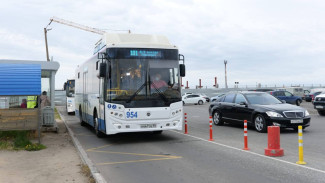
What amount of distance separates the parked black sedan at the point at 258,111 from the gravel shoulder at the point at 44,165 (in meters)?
7.04

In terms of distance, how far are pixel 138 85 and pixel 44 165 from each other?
4067 mm

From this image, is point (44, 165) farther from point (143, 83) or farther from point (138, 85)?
point (143, 83)

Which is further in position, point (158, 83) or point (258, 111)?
point (258, 111)

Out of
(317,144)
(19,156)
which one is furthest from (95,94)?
(317,144)

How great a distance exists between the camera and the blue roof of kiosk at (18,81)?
11188mm

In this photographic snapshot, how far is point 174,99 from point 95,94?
3147mm

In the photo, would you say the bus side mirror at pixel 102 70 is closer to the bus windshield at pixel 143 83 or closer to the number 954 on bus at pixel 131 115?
the bus windshield at pixel 143 83

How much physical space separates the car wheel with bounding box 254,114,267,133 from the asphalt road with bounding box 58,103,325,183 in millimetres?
737

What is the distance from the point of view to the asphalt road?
22.2 ft

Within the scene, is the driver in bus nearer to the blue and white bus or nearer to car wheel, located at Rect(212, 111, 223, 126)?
the blue and white bus

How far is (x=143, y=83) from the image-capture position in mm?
11227

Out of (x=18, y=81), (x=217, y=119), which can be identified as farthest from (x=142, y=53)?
(x=217, y=119)

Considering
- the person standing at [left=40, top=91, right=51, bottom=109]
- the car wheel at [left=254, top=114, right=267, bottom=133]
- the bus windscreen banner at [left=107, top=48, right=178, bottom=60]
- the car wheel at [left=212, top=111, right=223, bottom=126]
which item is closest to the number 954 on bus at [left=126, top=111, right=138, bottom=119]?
the bus windscreen banner at [left=107, top=48, right=178, bottom=60]

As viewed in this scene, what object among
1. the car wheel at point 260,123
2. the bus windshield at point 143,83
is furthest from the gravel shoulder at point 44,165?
the car wheel at point 260,123
